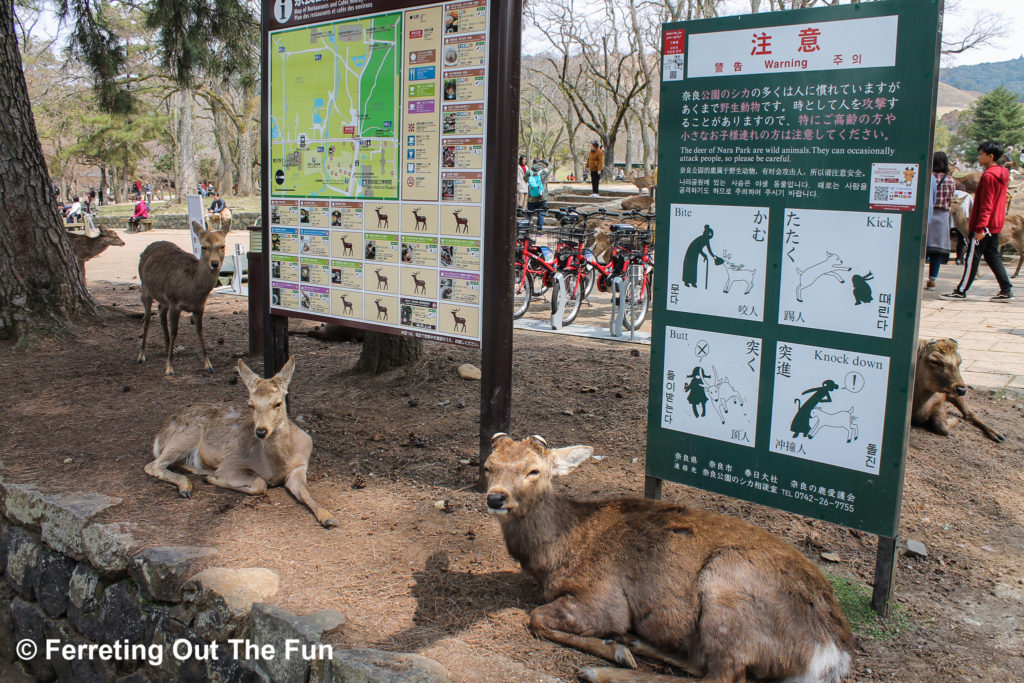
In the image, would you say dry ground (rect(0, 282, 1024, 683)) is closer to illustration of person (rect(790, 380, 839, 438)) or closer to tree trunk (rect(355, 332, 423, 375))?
tree trunk (rect(355, 332, 423, 375))

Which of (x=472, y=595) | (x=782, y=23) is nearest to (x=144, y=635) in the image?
(x=472, y=595)

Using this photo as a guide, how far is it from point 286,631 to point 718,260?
8.00ft

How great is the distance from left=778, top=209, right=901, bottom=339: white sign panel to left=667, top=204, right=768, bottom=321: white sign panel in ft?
0.40

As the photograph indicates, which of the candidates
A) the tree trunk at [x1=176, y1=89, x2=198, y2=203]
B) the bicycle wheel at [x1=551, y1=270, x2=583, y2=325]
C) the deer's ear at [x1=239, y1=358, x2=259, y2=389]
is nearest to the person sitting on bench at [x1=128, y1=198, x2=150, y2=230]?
the tree trunk at [x1=176, y1=89, x2=198, y2=203]

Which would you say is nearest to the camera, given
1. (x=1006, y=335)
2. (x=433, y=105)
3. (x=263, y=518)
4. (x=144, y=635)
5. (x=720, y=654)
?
(x=720, y=654)

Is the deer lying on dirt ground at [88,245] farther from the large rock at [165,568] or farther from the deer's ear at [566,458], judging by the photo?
the deer's ear at [566,458]

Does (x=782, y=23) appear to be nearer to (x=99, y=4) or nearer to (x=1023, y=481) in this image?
(x=1023, y=481)

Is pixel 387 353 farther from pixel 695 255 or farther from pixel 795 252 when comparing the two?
pixel 795 252

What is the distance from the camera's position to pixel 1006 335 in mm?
9391

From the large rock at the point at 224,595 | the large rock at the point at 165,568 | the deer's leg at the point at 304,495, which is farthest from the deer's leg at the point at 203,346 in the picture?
the large rock at the point at 224,595

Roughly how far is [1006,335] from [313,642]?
8.90 meters

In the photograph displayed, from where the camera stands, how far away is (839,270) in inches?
136

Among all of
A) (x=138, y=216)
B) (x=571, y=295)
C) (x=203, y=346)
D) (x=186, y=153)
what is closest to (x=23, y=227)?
(x=203, y=346)

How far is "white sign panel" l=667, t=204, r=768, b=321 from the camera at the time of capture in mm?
3674
